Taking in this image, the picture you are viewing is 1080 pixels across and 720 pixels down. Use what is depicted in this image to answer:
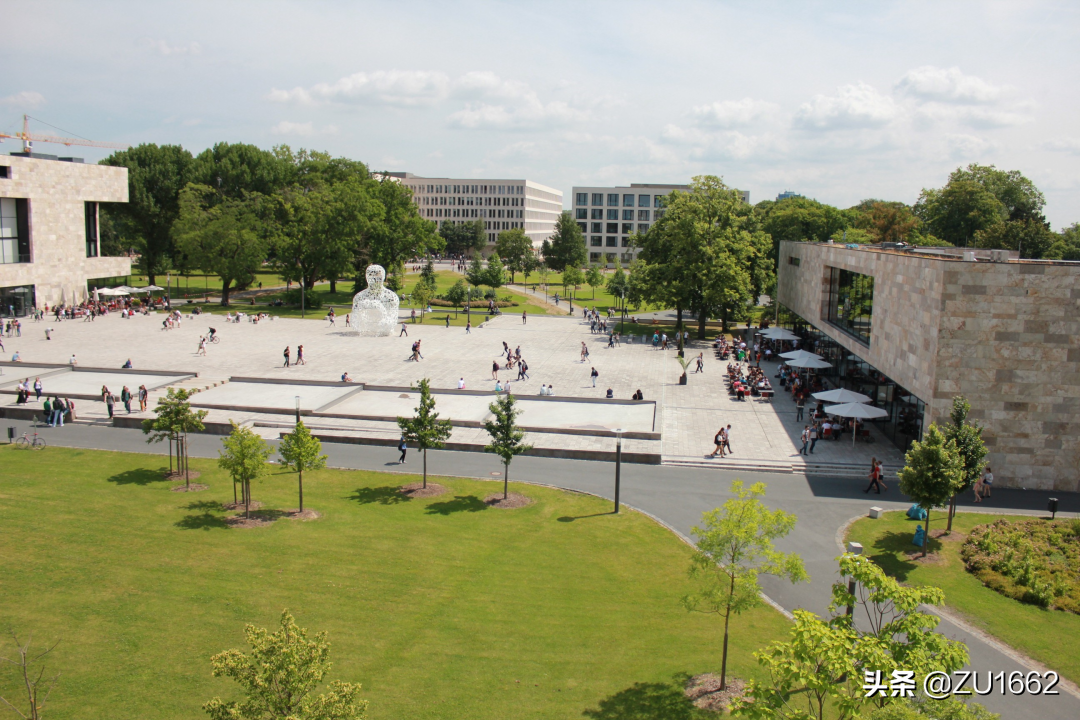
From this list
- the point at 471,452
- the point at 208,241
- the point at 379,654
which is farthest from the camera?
the point at 208,241

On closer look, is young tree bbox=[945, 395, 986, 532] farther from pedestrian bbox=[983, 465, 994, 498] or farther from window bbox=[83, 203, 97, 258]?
window bbox=[83, 203, 97, 258]

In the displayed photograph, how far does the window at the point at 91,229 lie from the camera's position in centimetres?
7150

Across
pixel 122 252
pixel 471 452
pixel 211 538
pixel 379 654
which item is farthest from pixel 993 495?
pixel 122 252

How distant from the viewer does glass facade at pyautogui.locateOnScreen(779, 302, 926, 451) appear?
30.0 m

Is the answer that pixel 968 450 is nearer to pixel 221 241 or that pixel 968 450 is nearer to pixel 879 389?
pixel 879 389

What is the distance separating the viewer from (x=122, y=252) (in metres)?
103

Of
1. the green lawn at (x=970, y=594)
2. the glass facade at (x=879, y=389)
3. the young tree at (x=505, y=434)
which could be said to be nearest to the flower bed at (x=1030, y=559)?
the green lawn at (x=970, y=594)

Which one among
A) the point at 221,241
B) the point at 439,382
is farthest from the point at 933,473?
the point at 221,241

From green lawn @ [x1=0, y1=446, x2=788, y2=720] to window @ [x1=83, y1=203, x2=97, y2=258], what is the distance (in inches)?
2163

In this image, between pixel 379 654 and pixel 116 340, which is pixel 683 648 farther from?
pixel 116 340

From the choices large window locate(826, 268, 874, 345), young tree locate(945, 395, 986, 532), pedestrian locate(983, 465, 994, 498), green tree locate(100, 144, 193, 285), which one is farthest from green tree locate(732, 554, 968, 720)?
green tree locate(100, 144, 193, 285)

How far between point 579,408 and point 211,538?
64.2ft

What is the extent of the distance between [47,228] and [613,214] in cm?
9732

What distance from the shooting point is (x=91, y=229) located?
237ft
